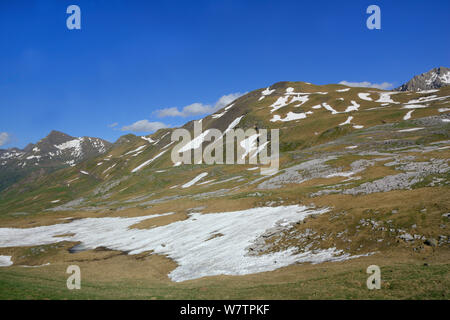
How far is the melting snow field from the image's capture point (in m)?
29.2

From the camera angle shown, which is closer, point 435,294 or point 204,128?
point 435,294

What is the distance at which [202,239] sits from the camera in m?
42.7

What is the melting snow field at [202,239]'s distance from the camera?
29.2 metres

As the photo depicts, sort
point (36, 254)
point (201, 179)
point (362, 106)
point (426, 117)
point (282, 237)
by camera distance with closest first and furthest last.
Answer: point (282, 237)
point (36, 254)
point (426, 117)
point (201, 179)
point (362, 106)

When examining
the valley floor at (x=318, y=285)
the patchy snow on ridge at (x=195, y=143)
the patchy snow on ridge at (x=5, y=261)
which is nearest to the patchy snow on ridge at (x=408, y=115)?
the valley floor at (x=318, y=285)

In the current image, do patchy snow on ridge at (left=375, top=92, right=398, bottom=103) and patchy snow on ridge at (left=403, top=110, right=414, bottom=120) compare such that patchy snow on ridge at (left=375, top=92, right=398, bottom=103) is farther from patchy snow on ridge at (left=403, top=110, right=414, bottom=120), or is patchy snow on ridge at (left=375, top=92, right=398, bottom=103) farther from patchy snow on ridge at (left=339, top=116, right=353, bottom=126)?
patchy snow on ridge at (left=339, top=116, right=353, bottom=126)

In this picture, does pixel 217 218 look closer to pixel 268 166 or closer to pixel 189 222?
pixel 189 222

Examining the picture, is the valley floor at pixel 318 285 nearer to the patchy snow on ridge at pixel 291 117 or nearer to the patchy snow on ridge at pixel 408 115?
the patchy snow on ridge at pixel 408 115

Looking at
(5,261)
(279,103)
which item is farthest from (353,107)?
(5,261)

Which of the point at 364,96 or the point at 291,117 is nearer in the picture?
the point at 291,117

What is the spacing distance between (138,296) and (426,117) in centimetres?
10998

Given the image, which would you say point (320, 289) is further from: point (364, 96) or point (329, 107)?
point (364, 96)

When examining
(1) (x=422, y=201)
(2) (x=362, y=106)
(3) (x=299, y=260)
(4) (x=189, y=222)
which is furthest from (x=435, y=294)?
(2) (x=362, y=106)

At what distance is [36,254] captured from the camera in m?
49.2
